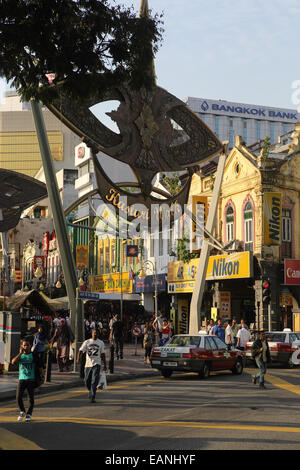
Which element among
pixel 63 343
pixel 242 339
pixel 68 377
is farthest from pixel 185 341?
pixel 242 339

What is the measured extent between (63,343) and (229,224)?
21.6 metres

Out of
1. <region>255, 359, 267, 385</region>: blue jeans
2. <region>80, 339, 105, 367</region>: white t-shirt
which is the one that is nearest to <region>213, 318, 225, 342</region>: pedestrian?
<region>255, 359, 267, 385</region>: blue jeans

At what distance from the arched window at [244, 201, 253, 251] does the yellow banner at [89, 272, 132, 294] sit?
526 inches

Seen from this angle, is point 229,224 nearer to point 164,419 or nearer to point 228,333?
point 228,333

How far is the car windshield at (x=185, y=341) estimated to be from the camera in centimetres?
2004

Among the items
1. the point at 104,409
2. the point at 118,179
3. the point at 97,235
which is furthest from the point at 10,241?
the point at 104,409

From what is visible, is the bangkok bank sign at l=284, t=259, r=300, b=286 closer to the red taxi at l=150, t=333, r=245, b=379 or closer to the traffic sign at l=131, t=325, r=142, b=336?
the traffic sign at l=131, t=325, r=142, b=336

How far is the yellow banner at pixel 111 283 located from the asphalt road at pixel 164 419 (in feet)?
104

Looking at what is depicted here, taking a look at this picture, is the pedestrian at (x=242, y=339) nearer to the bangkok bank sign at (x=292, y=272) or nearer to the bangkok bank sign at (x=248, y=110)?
the bangkok bank sign at (x=292, y=272)

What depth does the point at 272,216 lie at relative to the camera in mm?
37125

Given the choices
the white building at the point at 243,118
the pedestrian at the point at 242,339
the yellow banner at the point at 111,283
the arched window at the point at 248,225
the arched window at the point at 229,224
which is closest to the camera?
the pedestrian at the point at 242,339

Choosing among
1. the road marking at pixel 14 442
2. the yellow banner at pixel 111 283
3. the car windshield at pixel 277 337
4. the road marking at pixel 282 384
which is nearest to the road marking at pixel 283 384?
the road marking at pixel 282 384

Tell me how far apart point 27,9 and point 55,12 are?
21.8 inches

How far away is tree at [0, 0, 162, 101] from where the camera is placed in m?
12.0
